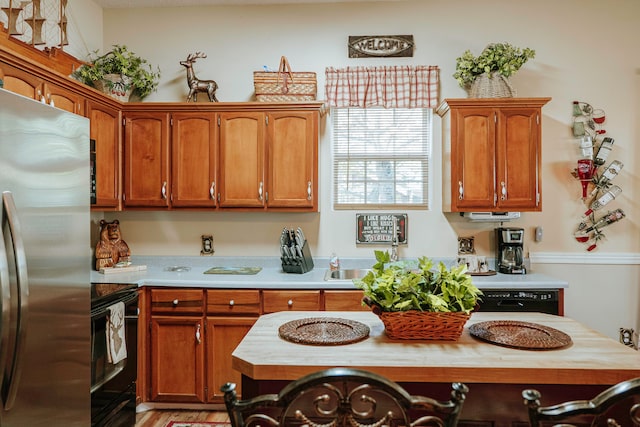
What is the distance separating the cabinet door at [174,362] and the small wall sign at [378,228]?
151 cm

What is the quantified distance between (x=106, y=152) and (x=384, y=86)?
7.25ft

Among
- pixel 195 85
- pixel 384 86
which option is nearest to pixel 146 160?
pixel 195 85

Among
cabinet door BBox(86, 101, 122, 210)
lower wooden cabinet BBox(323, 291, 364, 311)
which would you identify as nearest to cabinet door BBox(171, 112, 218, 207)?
cabinet door BBox(86, 101, 122, 210)

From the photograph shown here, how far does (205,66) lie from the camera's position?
3.73 meters

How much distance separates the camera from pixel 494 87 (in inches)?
127

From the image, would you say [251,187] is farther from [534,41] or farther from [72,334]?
[534,41]

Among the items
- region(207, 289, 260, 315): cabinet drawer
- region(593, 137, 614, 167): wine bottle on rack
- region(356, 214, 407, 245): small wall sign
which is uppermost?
region(593, 137, 614, 167): wine bottle on rack

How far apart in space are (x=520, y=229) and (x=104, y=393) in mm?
3049

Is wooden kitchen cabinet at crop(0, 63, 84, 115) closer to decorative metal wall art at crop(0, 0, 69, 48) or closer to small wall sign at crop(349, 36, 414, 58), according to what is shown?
decorative metal wall art at crop(0, 0, 69, 48)

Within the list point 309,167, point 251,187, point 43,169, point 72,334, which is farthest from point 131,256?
point 43,169

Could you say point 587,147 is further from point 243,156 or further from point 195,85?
point 195,85

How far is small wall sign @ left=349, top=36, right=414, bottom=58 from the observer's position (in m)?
3.62

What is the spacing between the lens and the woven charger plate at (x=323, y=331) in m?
1.58

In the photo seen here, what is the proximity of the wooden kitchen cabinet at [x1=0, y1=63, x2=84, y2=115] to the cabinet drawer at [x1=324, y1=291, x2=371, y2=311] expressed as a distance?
2.02 metres
